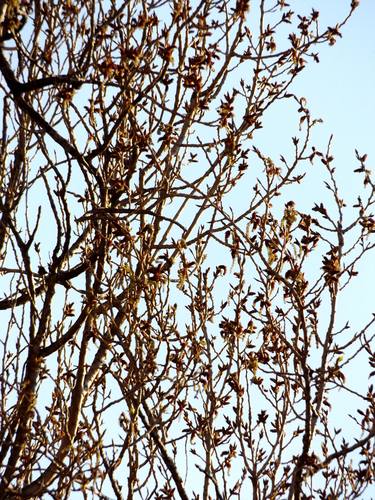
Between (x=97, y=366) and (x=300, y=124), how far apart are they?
2001 mm

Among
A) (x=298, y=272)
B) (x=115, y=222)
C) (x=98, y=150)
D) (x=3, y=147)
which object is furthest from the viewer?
(x=3, y=147)

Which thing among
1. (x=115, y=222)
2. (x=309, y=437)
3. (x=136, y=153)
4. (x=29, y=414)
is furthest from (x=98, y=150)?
(x=309, y=437)

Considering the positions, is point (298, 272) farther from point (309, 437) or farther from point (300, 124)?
point (300, 124)

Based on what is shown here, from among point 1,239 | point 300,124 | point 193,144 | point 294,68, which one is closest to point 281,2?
point 294,68

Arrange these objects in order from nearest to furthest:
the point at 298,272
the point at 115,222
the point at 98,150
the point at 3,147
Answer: the point at 298,272 → the point at 115,222 → the point at 98,150 → the point at 3,147

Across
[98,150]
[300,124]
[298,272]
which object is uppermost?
[300,124]

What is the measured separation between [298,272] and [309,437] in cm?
83

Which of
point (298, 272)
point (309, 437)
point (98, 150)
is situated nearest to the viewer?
point (309, 437)

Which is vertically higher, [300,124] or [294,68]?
[294,68]

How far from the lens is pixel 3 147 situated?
16.3ft

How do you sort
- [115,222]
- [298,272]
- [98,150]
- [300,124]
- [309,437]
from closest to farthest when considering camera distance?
[309,437], [298,272], [115,222], [98,150], [300,124]

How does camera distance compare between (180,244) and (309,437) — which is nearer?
(309,437)

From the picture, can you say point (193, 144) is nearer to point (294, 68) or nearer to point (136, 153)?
point (136, 153)

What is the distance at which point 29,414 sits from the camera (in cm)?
375
